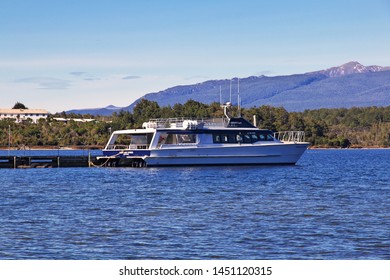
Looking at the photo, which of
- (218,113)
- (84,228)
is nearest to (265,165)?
(84,228)

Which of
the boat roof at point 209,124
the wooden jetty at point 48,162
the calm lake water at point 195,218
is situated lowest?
the calm lake water at point 195,218

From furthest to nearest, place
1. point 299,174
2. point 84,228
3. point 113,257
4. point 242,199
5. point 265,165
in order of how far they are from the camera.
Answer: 1. point 265,165
2. point 299,174
3. point 242,199
4. point 84,228
5. point 113,257

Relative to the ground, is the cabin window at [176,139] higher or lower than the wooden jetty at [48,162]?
higher

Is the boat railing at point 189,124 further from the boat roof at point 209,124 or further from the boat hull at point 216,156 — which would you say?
the boat hull at point 216,156

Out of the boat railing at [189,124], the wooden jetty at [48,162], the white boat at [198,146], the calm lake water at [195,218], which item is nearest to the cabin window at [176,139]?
the white boat at [198,146]

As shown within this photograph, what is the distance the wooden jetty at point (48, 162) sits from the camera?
66875 millimetres

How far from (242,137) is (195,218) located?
3333cm

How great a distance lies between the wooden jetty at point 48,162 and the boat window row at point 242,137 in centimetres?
992

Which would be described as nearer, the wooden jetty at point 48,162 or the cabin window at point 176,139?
the cabin window at point 176,139

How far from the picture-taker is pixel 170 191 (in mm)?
43656

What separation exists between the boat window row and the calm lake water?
10347 millimetres

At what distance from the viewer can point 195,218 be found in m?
30.8

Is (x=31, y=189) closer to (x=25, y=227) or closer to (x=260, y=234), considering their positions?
(x=25, y=227)

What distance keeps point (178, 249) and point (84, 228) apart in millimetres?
5341
